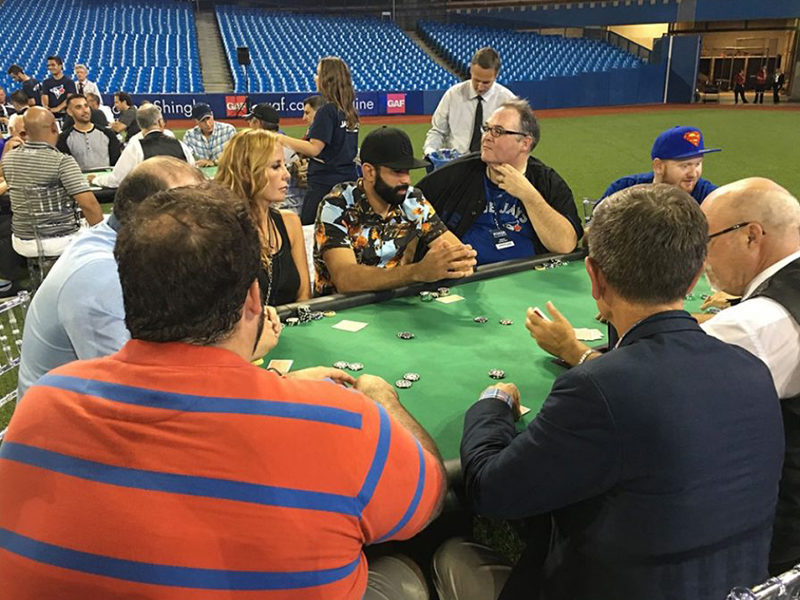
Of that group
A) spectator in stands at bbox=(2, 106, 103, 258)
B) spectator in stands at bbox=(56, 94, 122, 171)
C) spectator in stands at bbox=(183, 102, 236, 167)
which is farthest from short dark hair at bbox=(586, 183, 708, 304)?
spectator in stands at bbox=(56, 94, 122, 171)

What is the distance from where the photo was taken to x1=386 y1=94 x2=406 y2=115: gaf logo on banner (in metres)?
19.7

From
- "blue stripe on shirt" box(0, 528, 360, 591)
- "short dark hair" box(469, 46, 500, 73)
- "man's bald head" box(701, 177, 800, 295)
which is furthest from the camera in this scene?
"short dark hair" box(469, 46, 500, 73)

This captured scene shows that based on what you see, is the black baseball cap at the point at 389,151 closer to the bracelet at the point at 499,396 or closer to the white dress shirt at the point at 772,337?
the bracelet at the point at 499,396

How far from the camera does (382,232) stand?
3455 mm

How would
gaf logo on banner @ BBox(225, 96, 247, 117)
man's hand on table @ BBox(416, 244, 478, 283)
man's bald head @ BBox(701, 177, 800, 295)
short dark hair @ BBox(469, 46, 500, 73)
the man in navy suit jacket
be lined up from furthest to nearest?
gaf logo on banner @ BBox(225, 96, 247, 117) → short dark hair @ BBox(469, 46, 500, 73) → man's hand on table @ BBox(416, 244, 478, 283) → man's bald head @ BBox(701, 177, 800, 295) → the man in navy suit jacket

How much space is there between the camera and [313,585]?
1.14 m

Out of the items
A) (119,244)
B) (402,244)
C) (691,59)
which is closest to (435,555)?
(119,244)

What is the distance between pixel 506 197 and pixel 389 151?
989 millimetres

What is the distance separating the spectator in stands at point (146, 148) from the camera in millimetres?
6008

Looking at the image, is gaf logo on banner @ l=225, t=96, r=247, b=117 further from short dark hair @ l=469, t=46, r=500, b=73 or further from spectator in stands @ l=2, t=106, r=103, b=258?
short dark hair @ l=469, t=46, r=500, b=73

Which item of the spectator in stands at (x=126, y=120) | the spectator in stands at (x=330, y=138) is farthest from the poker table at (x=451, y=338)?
the spectator in stands at (x=126, y=120)

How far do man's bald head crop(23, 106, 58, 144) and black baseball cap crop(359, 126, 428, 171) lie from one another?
340 centimetres

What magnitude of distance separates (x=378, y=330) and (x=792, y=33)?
32.4 meters

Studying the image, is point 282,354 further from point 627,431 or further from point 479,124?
point 479,124
